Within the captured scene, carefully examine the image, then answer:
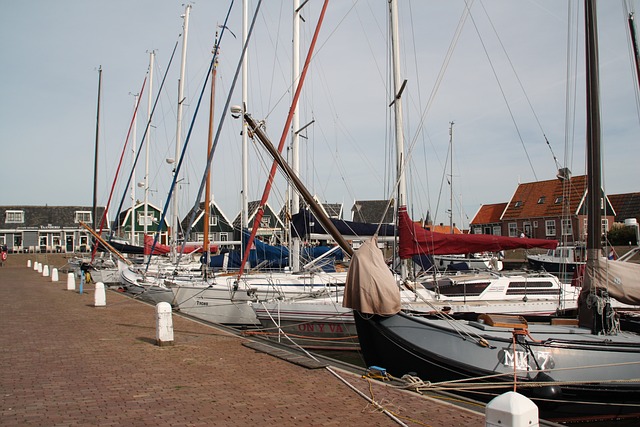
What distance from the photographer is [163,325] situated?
11352 mm

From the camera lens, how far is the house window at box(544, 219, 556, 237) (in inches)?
2094

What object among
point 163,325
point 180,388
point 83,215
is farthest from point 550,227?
point 83,215

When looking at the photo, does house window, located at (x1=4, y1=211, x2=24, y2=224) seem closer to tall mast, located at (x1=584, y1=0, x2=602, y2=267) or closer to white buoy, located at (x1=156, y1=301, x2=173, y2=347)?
white buoy, located at (x1=156, y1=301, x2=173, y2=347)

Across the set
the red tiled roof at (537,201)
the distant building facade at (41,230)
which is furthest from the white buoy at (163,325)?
the distant building facade at (41,230)

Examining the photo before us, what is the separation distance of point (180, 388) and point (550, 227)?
2058 inches

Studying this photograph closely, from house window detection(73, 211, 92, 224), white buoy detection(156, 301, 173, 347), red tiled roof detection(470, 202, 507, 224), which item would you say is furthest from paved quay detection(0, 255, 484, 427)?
house window detection(73, 211, 92, 224)

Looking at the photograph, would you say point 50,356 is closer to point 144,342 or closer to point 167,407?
point 144,342

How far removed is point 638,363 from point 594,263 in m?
1.91

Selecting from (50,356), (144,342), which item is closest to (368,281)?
(144,342)

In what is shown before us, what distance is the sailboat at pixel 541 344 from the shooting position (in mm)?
8797

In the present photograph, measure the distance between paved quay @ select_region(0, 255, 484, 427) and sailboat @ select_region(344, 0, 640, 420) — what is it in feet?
5.05

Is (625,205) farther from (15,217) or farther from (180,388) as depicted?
(15,217)

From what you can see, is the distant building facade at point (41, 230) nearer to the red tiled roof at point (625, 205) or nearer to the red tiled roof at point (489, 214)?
the red tiled roof at point (489, 214)

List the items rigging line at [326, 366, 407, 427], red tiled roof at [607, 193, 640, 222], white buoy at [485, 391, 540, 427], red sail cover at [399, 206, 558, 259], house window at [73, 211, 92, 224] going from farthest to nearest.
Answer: house window at [73, 211, 92, 224] < red tiled roof at [607, 193, 640, 222] < red sail cover at [399, 206, 558, 259] < rigging line at [326, 366, 407, 427] < white buoy at [485, 391, 540, 427]
